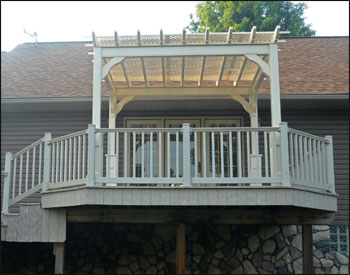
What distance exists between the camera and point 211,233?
924 centimetres

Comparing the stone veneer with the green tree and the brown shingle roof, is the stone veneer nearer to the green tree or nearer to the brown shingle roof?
the brown shingle roof

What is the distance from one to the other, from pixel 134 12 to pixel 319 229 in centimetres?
781

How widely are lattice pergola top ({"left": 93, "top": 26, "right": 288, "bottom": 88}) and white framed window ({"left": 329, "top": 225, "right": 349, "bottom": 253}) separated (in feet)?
11.4

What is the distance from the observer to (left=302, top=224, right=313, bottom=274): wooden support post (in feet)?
24.1

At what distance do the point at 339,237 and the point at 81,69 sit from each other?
7162mm

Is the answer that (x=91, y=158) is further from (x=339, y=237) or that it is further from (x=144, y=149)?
(x=339, y=237)

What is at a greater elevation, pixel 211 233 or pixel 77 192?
pixel 77 192

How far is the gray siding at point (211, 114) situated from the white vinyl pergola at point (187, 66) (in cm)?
71

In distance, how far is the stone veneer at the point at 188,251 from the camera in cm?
904

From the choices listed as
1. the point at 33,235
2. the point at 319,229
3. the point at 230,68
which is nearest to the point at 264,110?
the point at 230,68

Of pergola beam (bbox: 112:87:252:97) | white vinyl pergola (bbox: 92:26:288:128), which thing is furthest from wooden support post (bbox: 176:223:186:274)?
pergola beam (bbox: 112:87:252:97)

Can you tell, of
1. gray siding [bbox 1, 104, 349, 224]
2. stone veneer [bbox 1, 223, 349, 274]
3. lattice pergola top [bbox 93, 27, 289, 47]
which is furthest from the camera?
gray siding [bbox 1, 104, 349, 224]

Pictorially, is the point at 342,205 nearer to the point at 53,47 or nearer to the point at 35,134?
the point at 35,134

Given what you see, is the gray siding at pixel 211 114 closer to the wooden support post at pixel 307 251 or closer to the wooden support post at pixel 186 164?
the wooden support post at pixel 307 251
